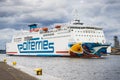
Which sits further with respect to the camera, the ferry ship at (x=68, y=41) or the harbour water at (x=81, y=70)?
the ferry ship at (x=68, y=41)

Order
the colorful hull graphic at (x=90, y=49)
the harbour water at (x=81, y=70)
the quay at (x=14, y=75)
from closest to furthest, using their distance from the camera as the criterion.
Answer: the quay at (x=14, y=75)
the harbour water at (x=81, y=70)
the colorful hull graphic at (x=90, y=49)

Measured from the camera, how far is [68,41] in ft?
277

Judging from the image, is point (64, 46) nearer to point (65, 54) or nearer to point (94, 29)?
point (65, 54)

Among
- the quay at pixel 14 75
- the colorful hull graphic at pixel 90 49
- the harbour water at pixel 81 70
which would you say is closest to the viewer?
the quay at pixel 14 75

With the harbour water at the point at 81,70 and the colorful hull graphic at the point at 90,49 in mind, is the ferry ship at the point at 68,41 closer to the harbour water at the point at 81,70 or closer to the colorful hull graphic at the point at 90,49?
the colorful hull graphic at the point at 90,49

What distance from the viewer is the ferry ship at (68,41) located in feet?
258

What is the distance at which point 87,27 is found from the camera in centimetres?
8881

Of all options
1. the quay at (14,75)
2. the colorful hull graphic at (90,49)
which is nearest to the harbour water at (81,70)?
the quay at (14,75)

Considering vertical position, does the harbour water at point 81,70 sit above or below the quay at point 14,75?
below

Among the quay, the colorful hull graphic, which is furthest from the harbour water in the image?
the colorful hull graphic

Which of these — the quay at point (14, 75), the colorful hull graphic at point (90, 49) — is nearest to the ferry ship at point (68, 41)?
the colorful hull graphic at point (90, 49)

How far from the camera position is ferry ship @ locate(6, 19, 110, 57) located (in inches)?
3098

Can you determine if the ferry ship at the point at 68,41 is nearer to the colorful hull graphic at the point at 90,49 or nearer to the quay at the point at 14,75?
the colorful hull graphic at the point at 90,49

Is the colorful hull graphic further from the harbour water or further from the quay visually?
the quay
